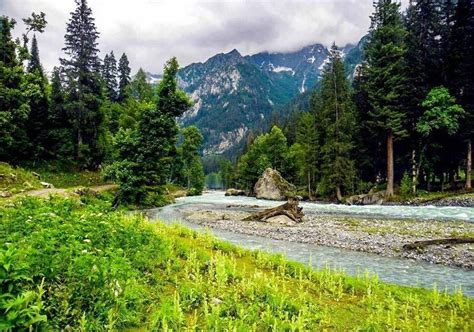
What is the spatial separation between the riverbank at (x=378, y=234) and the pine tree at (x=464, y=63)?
1925 centimetres

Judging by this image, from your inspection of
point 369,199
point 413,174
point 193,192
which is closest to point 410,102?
point 413,174

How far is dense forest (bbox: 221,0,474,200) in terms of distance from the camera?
39469mm

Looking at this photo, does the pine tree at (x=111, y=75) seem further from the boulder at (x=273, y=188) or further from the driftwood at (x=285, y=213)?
the driftwood at (x=285, y=213)

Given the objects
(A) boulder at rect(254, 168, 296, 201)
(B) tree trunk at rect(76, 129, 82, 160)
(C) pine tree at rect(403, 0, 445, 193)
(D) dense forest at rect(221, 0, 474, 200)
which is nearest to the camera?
(D) dense forest at rect(221, 0, 474, 200)

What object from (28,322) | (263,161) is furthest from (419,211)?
(263,161)

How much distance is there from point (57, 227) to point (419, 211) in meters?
32.3

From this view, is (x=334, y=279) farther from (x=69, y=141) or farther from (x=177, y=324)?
(x=69, y=141)

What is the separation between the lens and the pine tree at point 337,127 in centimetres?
4697

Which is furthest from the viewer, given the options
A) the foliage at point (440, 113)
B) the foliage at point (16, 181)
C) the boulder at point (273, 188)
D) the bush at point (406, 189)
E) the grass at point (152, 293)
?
the boulder at point (273, 188)

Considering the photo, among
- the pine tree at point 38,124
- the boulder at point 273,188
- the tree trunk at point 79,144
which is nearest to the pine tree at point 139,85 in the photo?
the tree trunk at point 79,144

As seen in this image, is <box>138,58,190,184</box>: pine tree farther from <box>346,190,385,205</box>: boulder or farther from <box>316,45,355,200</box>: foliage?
<box>346,190,385,205</box>: boulder

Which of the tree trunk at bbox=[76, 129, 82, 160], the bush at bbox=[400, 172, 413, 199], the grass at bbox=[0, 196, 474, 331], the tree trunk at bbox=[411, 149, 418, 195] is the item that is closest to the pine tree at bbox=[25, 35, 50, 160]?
the tree trunk at bbox=[76, 129, 82, 160]

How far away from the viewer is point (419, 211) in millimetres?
31125

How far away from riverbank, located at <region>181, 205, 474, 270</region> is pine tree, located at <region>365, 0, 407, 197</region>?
1864cm
